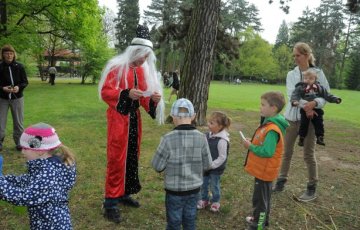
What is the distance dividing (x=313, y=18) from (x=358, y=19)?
7392mm

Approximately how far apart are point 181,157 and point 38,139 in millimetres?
1314

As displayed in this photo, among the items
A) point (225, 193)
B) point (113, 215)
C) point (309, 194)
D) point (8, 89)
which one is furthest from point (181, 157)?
point (8, 89)

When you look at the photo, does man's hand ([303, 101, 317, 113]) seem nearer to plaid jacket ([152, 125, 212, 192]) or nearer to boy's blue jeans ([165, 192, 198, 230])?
plaid jacket ([152, 125, 212, 192])

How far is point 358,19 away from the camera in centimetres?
6278

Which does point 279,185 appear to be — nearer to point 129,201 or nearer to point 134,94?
point 129,201

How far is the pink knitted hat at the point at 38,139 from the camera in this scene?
254cm

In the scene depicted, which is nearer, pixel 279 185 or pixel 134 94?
pixel 134 94

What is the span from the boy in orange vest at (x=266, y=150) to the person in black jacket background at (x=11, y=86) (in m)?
5.09

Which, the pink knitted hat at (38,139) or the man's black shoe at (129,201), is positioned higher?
Answer: the pink knitted hat at (38,139)

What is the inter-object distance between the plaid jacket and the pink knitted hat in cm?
106

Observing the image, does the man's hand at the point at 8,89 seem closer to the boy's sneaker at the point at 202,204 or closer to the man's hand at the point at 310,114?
the boy's sneaker at the point at 202,204

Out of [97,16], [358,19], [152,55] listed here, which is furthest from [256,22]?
[152,55]

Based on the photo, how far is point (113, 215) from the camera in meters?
4.36

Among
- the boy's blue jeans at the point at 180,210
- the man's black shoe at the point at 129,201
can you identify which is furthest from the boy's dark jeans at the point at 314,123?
the man's black shoe at the point at 129,201
